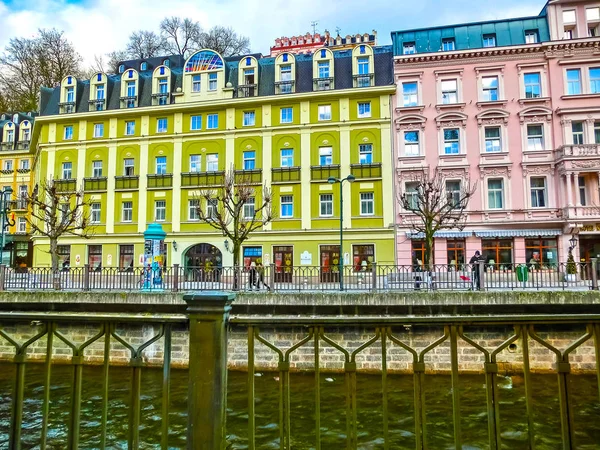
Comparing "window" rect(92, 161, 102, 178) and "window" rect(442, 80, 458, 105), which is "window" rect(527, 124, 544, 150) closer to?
"window" rect(442, 80, 458, 105)

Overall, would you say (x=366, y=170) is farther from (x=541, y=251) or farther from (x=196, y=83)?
(x=196, y=83)

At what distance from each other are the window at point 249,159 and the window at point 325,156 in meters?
4.82

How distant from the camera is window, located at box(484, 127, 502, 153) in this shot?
84.4ft

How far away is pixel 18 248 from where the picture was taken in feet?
126

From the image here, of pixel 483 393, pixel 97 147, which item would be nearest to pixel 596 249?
Result: pixel 483 393

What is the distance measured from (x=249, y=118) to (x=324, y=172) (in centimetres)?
701

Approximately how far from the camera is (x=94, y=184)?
3067cm

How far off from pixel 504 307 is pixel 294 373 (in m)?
6.73

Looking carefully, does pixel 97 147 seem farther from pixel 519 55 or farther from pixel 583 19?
pixel 583 19

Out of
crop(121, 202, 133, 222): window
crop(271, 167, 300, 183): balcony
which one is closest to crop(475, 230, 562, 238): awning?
crop(271, 167, 300, 183): balcony

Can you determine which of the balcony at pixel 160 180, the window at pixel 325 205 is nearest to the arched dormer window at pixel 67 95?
the balcony at pixel 160 180

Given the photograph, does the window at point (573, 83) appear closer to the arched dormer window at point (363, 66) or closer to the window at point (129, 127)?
the arched dormer window at point (363, 66)

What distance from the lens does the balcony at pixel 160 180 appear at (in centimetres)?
2960

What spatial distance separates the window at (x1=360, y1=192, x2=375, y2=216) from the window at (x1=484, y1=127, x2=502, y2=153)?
310 inches
